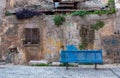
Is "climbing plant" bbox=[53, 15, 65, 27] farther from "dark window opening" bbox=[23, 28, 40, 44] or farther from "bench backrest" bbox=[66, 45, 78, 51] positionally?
"bench backrest" bbox=[66, 45, 78, 51]

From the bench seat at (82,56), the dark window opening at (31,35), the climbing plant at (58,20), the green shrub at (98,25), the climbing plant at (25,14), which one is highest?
the climbing plant at (25,14)

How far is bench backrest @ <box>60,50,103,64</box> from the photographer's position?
1289cm

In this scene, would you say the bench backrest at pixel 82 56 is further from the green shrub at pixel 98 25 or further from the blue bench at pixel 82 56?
the green shrub at pixel 98 25

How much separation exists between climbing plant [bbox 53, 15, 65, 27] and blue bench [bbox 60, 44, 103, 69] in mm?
3080

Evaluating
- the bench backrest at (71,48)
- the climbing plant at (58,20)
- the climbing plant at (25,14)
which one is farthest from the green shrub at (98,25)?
the climbing plant at (25,14)

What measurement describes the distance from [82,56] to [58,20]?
128 inches

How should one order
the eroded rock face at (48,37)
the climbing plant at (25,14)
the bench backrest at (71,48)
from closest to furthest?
the bench backrest at (71,48) < the eroded rock face at (48,37) < the climbing plant at (25,14)

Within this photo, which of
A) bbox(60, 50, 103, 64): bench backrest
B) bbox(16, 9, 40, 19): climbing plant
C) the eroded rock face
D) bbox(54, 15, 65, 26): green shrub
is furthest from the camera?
bbox(16, 9, 40, 19): climbing plant

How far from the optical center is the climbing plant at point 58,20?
51.3ft

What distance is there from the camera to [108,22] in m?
15.6

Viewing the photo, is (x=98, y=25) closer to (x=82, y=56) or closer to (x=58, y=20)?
(x=58, y=20)

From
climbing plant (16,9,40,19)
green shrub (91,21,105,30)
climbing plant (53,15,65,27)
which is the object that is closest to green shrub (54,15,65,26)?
climbing plant (53,15,65,27)

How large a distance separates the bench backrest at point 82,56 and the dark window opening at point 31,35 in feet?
10.1

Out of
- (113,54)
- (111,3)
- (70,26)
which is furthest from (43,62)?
(111,3)
